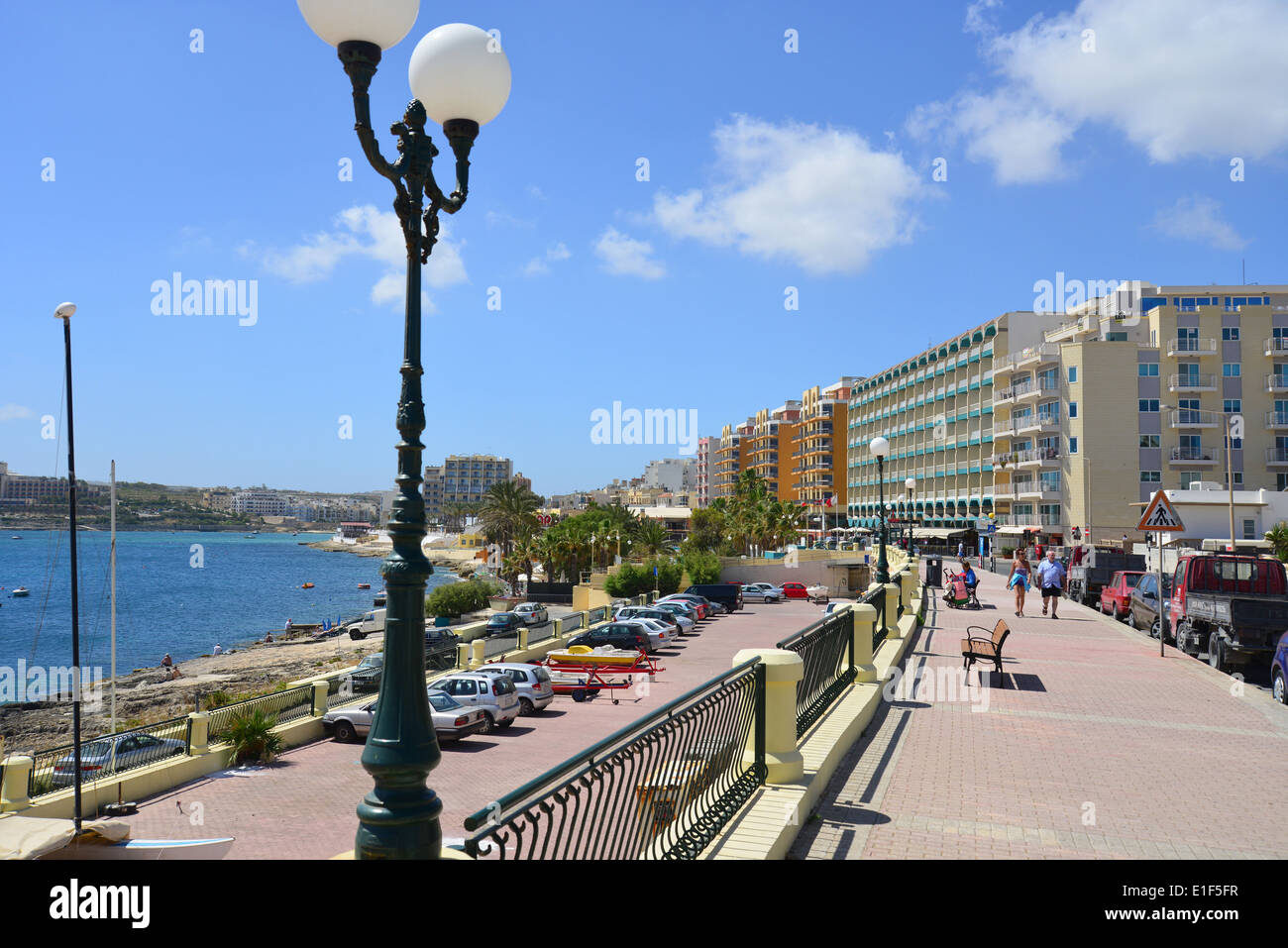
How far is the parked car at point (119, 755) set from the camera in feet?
56.1

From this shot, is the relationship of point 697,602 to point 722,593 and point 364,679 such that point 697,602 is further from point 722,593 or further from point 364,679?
point 364,679

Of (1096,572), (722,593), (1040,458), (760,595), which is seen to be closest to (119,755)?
(1096,572)

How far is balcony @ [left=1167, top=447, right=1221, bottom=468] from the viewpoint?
64188mm

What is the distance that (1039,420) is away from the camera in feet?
221

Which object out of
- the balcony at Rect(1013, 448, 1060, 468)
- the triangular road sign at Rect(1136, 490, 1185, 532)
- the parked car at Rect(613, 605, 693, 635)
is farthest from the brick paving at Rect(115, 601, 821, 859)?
the balcony at Rect(1013, 448, 1060, 468)

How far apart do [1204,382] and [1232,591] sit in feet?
185

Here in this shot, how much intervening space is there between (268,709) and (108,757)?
11.4ft

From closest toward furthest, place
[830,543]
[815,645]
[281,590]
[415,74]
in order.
Result: 1. [415,74]
2. [815,645]
3. [830,543]
4. [281,590]

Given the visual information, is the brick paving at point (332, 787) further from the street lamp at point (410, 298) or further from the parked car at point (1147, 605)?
the parked car at point (1147, 605)

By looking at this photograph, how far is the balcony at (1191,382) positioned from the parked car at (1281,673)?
61.4 meters

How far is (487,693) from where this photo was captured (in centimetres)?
2091

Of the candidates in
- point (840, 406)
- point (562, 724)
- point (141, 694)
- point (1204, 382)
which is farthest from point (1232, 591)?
point (840, 406)

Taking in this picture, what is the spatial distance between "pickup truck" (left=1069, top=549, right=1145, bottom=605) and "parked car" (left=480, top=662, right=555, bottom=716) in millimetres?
18985
